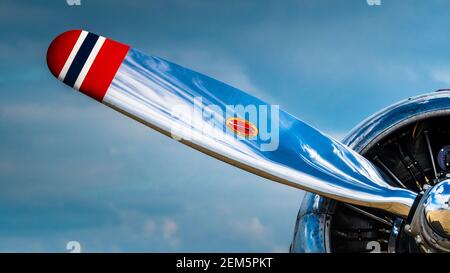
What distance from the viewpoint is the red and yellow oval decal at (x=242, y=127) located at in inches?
221

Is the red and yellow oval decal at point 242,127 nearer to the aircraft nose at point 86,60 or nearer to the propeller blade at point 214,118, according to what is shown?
the propeller blade at point 214,118

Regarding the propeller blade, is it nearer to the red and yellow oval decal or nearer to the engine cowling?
the red and yellow oval decal

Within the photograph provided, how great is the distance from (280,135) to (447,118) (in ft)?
5.06

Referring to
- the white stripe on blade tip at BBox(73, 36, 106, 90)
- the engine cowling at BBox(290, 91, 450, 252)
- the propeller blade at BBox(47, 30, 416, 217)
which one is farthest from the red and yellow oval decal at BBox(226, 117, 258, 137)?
the engine cowling at BBox(290, 91, 450, 252)

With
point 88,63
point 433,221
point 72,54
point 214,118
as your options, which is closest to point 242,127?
point 214,118

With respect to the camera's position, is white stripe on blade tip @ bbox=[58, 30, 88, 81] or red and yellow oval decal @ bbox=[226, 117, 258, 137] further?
red and yellow oval decal @ bbox=[226, 117, 258, 137]

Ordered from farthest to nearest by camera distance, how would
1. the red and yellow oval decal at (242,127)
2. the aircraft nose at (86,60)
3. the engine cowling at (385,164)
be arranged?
the engine cowling at (385,164)
the red and yellow oval decal at (242,127)
the aircraft nose at (86,60)

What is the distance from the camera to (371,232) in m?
6.46

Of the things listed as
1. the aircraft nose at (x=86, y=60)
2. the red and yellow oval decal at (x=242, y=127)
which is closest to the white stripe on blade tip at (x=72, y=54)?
the aircraft nose at (x=86, y=60)

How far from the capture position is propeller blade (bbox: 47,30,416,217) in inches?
216

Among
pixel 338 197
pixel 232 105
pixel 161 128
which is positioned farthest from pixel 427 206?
pixel 161 128

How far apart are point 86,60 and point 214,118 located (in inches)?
39.8
